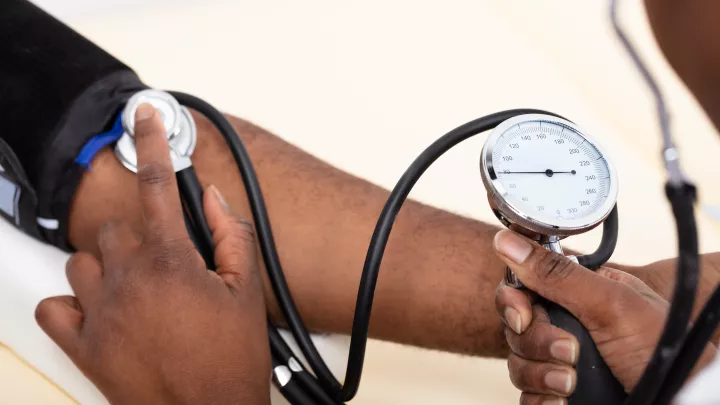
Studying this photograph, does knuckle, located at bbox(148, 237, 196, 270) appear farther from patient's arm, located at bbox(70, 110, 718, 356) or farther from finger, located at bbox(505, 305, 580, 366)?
finger, located at bbox(505, 305, 580, 366)

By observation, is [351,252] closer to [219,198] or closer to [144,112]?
[219,198]

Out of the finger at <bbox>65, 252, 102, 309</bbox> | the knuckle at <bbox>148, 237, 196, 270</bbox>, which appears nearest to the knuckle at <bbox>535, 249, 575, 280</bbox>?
the knuckle at <bbox>148, 237, 196, 270</bbox>

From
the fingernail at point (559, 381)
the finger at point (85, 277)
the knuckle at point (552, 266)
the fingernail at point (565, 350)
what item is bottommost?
the finger at point (85, 277)

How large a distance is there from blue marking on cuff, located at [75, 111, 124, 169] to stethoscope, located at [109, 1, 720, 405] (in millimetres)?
11

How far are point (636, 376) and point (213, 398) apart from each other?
394mm

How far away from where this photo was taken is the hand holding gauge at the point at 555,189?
54cm

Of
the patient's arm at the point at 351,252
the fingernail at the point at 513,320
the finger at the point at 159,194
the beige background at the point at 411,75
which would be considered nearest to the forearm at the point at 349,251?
the patient's arm at the point at 351,252

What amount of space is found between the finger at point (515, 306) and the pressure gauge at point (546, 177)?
0.05 metres

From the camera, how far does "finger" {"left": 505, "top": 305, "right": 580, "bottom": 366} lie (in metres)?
0.53

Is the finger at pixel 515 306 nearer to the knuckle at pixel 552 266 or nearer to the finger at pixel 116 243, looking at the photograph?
the knuckle at pixel 552 266

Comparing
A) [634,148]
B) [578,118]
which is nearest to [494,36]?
[578,118]

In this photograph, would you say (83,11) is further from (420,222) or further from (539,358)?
(539,358)

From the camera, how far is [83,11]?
1.29 metres

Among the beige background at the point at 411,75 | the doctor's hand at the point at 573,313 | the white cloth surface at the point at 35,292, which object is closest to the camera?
the doctor's hand at the point at 573,313
